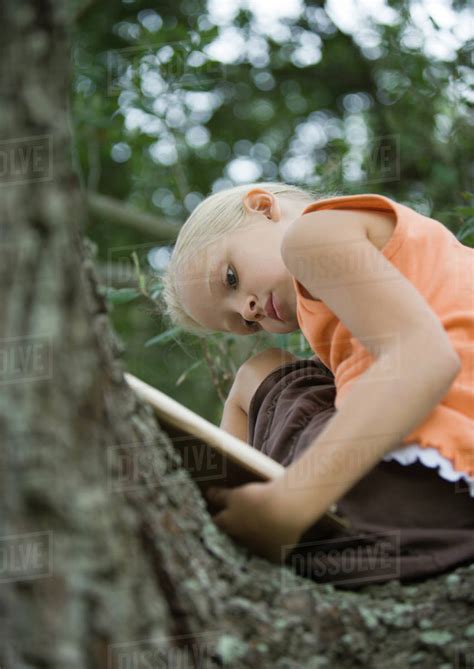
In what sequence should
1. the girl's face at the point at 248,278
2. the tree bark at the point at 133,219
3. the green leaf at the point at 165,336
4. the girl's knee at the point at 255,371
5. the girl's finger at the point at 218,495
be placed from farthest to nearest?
the tree bark at the point at 133,219 → the green leaf at the point at 165,336 → the girl's knee at the point at 255,371 → the girl's face at the point at 248,278 → the girl's finger at the point at 218,495

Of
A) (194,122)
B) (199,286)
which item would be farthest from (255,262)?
(194,122)

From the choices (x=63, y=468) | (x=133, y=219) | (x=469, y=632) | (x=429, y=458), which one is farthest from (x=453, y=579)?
(x=133, y=219)

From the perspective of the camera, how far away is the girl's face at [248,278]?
2055 millimetres

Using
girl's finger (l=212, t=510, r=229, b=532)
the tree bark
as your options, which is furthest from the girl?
the tree bark

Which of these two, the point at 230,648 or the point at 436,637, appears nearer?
the point at 230,648

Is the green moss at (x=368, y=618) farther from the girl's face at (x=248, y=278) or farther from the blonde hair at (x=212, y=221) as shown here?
the blonde hair at (x=212, y=221)

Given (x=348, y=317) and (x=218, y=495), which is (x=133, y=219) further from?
(x=218, y=495)

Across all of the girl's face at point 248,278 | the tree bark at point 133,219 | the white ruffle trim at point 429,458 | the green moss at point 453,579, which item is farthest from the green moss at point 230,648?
the tree bark at point 133,219

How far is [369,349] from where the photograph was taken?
1.57 m

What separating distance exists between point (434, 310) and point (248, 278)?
50cm

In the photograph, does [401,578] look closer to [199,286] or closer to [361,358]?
[361,358]

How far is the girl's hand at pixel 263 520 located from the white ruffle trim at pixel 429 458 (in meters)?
0.32

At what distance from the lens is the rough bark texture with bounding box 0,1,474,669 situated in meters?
1.04

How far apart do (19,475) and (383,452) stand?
2.11ft
